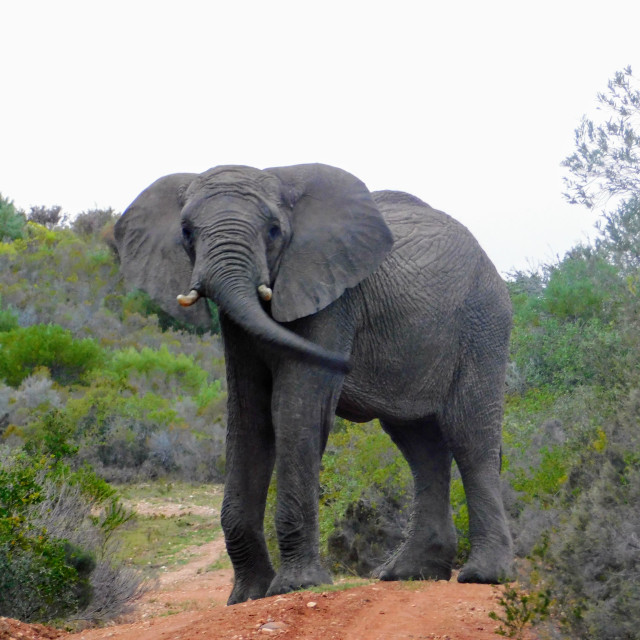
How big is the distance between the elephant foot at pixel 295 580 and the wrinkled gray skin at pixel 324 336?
0.01m

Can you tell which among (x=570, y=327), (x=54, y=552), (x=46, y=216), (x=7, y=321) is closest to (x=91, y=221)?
(x=46, y=216)

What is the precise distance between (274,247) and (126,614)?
4.41m

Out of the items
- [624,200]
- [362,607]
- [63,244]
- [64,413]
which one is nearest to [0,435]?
[64,413]

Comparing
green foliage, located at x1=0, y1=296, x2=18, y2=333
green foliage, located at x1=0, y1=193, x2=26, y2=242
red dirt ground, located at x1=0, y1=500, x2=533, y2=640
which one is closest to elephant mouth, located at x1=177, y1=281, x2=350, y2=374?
red dirt ground, located at x1=0, y1=500, x2=533, y2=640

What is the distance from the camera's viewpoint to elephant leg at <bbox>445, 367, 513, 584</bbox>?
7.89m

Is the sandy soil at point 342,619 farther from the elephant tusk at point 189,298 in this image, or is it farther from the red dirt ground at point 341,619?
the elephant tusk at point 189,298

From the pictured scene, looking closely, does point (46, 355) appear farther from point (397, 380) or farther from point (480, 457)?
point (397, 380)

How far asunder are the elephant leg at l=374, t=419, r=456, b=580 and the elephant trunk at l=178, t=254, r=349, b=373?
2.18 meters

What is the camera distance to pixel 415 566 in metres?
7.96

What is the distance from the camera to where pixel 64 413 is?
1889 cm

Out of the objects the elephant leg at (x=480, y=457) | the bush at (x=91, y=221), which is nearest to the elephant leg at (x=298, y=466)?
the elephant leg at (x=480, y=457)

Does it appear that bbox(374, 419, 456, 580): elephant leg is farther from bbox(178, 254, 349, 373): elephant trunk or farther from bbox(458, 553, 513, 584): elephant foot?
bbox(178, 254, 349, 373): elephant trunk

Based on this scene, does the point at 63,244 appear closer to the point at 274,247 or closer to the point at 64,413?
the point at 64,413

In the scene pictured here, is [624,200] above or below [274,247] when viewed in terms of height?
above
